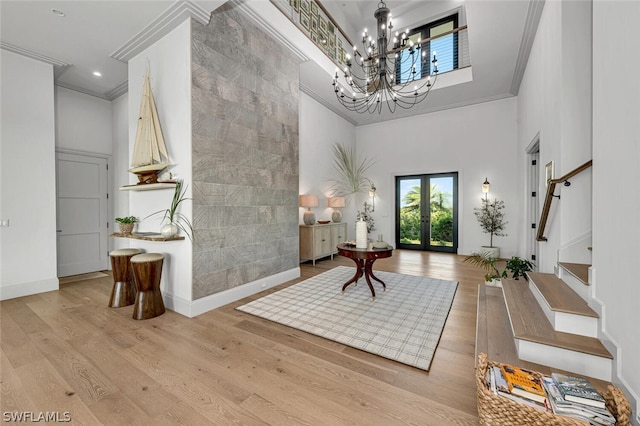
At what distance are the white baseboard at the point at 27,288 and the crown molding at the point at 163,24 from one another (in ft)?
12.0

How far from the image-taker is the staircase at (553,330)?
1651 millimetres

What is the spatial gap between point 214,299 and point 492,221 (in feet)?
21.3

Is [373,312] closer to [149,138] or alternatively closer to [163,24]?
[149,138]

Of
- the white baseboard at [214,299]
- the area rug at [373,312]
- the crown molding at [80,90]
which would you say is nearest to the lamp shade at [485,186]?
the area rug at [373,312]

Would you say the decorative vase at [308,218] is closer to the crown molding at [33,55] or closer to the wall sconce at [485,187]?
the wall sconce at [485,187]

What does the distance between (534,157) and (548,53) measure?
2166 millimetres

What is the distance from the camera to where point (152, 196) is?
11.7 feet

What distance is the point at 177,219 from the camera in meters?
3.20

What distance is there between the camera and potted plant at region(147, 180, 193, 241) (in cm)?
306

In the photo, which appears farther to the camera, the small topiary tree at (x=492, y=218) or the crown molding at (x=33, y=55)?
the small topiary tree at (x=492, y=218)

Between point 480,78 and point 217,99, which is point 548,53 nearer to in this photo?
point 480,78

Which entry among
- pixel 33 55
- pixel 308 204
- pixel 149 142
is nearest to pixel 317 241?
pixel 308 204

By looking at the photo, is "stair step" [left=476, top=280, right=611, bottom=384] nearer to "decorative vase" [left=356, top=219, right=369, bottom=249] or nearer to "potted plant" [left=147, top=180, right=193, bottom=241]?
"decorative vase" [left=356, top=219, right=369, bottom=249]

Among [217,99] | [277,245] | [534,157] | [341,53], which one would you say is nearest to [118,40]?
[217,99]
